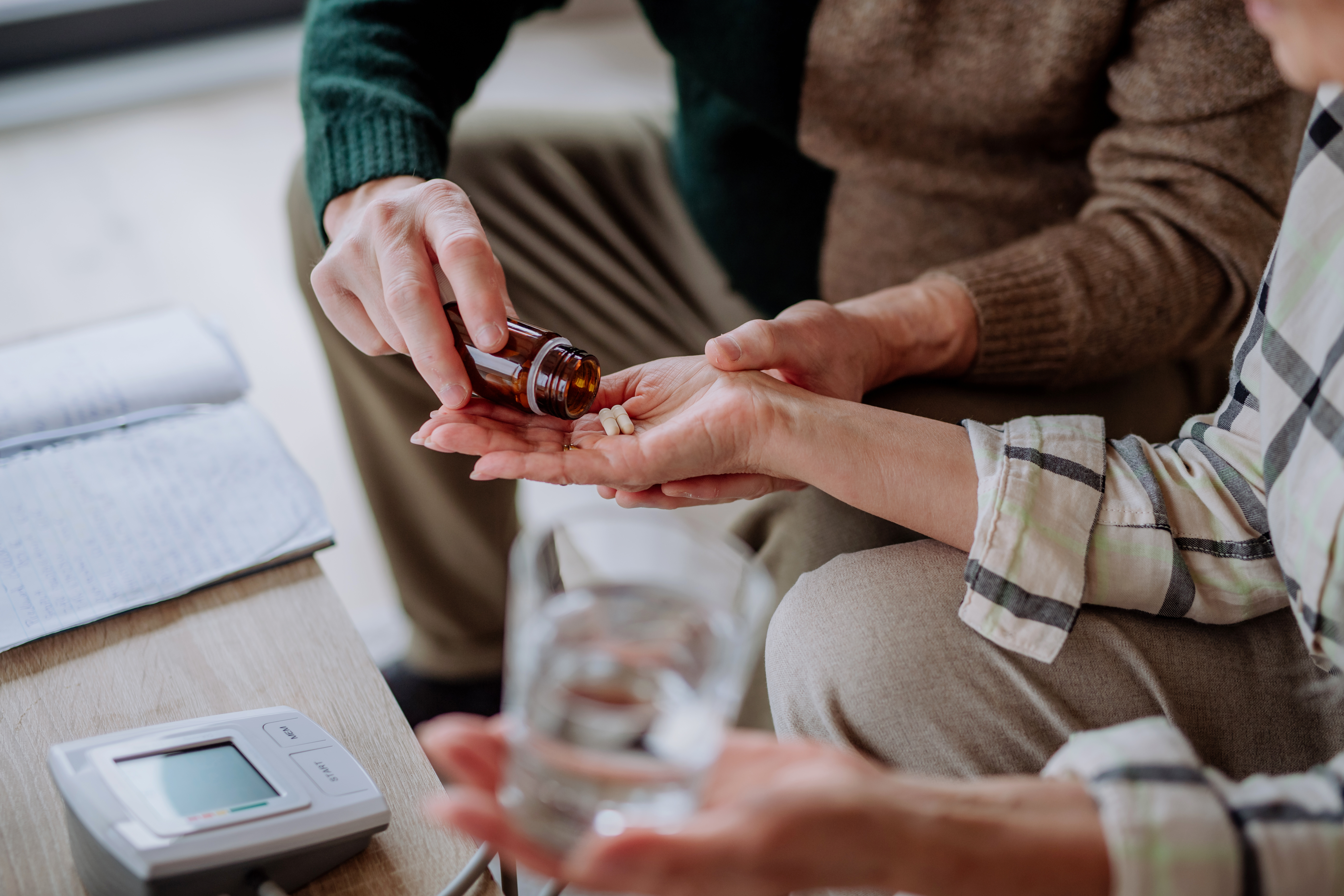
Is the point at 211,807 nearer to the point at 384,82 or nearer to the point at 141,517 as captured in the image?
the point at 141,517

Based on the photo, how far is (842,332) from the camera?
94 cm

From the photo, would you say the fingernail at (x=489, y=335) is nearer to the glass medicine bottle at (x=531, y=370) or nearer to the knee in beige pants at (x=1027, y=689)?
the glass medicine bottle at (x=531, y=370)

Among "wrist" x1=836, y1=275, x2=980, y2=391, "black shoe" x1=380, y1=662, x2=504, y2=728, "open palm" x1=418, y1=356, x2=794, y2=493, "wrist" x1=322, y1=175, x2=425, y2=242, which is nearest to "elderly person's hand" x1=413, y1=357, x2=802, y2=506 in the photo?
"open palm" x1=418, y1=356, x2=794, y2=493

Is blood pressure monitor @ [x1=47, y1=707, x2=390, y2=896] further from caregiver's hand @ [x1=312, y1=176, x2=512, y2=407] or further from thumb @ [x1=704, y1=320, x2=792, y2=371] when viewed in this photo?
thumb @ [x1=704, y1=320, x2=792, y2=371]

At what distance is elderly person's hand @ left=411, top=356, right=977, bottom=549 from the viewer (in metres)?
0.81

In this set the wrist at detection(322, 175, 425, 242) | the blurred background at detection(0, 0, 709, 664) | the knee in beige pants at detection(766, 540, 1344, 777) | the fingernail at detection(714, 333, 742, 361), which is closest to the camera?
the knee in beige pants at detection(766, 540, 1344, 777)

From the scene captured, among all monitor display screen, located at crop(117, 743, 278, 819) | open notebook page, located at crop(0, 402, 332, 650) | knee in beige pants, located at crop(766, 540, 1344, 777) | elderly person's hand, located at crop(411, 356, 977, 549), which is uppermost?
elderly person's hand, located at crop(411, 356, 977, 549)

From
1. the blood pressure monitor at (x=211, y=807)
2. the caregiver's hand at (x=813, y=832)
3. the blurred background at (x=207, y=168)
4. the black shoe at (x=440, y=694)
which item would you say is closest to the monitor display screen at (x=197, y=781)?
the blood pressure monitor at (x=211, y=807)

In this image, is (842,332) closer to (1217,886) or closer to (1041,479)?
(1041,479)

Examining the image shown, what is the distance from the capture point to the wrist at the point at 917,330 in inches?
38.4

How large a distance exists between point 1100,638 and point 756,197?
0.70 metres

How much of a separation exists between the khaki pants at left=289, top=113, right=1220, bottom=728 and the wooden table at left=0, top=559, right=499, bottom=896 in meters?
0.46

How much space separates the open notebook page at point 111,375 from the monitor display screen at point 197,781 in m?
0.45

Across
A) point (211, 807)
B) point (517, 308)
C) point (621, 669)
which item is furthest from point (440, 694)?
point (621, 669)
